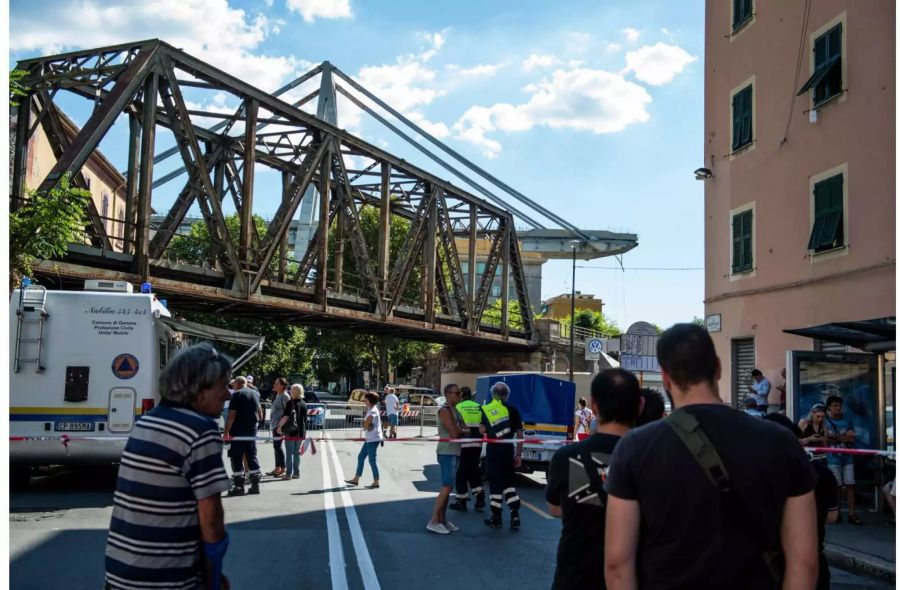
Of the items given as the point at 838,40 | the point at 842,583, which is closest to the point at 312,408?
the point at 838,40

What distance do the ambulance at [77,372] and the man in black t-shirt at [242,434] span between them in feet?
4.35

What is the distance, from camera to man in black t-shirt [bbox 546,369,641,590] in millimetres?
3760

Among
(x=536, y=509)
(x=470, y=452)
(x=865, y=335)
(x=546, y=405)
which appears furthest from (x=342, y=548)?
(x=546, y=405)

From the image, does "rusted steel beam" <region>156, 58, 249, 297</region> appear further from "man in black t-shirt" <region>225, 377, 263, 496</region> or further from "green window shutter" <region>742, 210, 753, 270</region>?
"green window shutter" <region>742, 210, 753, 270</region>

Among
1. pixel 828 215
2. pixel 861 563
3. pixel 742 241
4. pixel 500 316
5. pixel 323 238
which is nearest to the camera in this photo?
pixel 861 563

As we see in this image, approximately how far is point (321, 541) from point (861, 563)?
529 centimetres

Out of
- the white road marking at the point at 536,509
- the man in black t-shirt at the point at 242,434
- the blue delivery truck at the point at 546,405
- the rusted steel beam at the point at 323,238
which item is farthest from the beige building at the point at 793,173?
the rusted steel beam at the point at 323,238

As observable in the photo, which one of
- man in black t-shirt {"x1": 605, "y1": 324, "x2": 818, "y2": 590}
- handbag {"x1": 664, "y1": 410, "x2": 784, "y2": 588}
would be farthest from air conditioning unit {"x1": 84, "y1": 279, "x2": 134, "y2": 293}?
handbag {"x1": 664, "y1": 410, "x2": 784, "y2": 588}

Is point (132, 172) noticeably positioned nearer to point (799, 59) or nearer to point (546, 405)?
point (546, 405)

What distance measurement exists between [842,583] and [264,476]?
32.1ft

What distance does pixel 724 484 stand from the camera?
2.82 m

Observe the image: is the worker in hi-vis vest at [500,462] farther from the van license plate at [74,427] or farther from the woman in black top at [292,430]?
the van license plate at [74,427]

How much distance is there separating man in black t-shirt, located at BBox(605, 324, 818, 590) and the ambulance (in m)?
9.98

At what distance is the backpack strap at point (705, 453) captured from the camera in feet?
9.23
